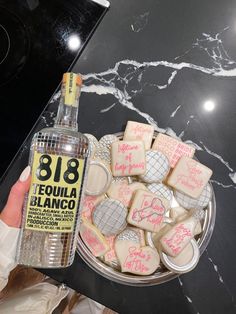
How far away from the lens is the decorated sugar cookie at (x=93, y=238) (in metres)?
1.05

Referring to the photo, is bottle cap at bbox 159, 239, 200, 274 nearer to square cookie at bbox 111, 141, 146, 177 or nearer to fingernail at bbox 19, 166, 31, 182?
square cookie at bbox 111, 141, 146, 177

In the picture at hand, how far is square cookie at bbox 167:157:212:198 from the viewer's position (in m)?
1.06

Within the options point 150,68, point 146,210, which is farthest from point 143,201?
point 150,68

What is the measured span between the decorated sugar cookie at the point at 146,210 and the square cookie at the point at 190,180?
0.22 ft

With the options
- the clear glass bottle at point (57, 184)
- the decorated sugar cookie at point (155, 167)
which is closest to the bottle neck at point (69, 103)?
the clear glass bottle at point (57, 184)

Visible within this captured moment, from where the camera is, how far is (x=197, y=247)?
3.51 ft

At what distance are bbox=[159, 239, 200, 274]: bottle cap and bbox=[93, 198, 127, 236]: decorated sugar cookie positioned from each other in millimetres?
131

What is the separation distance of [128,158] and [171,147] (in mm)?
123

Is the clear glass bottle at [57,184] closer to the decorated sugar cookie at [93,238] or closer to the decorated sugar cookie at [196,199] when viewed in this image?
the decorated sugar cookie at [93,238]

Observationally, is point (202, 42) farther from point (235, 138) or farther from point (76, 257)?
point (76, 257)

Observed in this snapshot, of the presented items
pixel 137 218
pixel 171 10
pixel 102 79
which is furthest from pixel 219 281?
pixel 171 10

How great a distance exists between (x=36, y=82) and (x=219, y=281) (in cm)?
72

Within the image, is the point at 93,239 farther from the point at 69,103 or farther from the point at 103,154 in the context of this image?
the point at 69,103

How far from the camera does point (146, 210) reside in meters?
1.04
